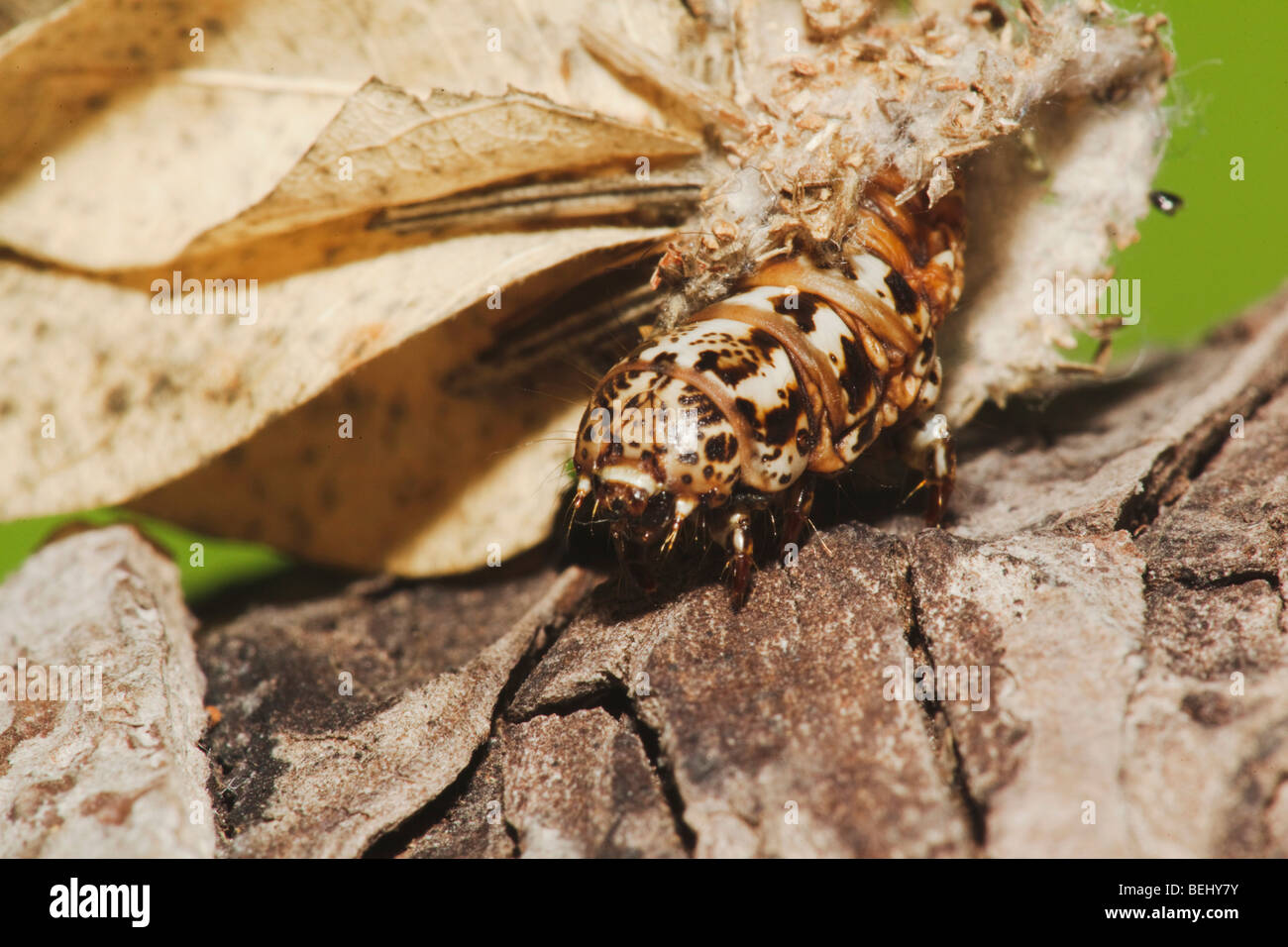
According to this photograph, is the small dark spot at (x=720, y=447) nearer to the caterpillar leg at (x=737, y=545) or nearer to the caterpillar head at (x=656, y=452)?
the caterpillar head at (x=656, y=452)

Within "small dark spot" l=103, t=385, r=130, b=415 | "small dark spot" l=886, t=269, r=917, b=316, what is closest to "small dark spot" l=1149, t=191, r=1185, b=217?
"small dark spot" l=886, t=269, r=917, b=316

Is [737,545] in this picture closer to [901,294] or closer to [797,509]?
[797,509]

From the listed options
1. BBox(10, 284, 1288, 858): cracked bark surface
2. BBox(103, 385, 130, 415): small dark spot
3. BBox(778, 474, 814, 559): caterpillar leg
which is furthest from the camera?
BBox(103, 385, 130, 415): small dark spot

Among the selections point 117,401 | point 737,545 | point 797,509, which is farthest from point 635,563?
point 117,401

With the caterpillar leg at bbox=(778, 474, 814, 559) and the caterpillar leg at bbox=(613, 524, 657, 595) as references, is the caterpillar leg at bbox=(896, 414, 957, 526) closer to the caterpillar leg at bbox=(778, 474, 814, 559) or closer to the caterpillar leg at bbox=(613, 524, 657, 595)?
the caterpillar leg at bbox=(778, 474, 814, 559)

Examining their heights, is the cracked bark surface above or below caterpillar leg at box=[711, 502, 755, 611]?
below

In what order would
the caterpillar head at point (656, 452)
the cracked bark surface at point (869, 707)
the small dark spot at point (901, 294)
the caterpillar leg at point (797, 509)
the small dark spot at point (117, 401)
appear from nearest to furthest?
the cracked bark surface at point (869, 707) < the caterpillar head at point (656, 452) < the caterpillar leg at point (797, 509) < the small dark spot at point (901, 294) < the small dark spot at point (117, 401)

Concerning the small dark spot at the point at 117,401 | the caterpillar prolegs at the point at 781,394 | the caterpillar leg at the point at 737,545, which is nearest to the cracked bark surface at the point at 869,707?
the caterpillar leg at the point at 737,545
